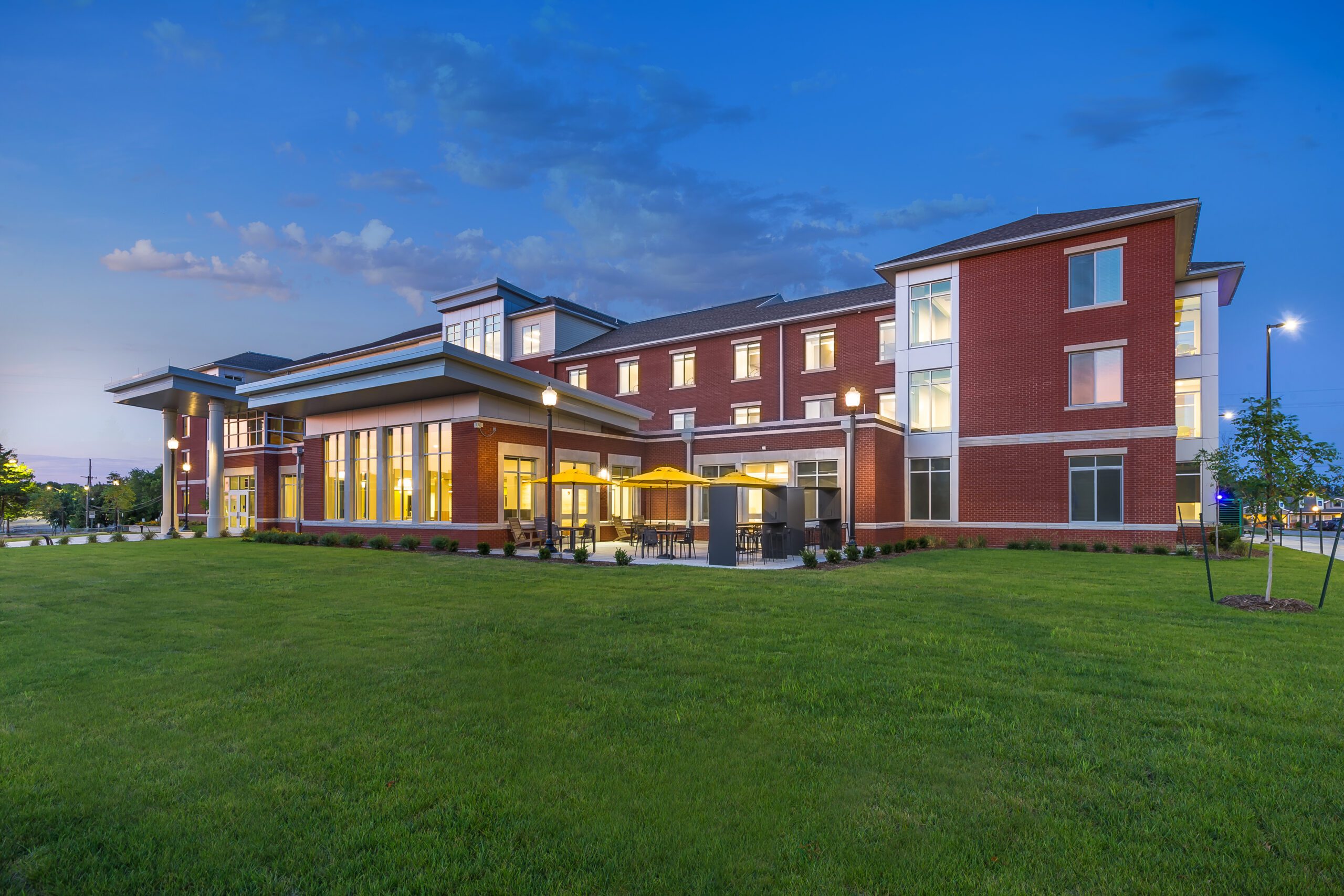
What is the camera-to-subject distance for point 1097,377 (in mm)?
24156

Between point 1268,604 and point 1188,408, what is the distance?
25882 millimetres

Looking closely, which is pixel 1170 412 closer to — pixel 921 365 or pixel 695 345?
pixel 921 365

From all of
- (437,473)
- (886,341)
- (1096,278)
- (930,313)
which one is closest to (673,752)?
(437,473)

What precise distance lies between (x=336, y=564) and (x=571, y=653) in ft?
39.7

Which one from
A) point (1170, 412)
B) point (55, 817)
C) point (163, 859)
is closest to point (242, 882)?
point (163, 859)

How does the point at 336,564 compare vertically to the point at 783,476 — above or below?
below

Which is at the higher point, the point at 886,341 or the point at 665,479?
the point at 886,341

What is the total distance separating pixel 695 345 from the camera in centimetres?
3553

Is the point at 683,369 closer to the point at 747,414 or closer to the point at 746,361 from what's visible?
the point at 746,361

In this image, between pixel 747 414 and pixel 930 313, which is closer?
pixel 930 313

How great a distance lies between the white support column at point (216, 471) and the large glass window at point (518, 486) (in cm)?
1872

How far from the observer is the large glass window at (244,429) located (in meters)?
41.0

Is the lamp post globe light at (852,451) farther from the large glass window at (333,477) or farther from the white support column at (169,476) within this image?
the white support column at (169,476)

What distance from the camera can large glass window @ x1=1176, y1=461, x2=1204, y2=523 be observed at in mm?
30188
